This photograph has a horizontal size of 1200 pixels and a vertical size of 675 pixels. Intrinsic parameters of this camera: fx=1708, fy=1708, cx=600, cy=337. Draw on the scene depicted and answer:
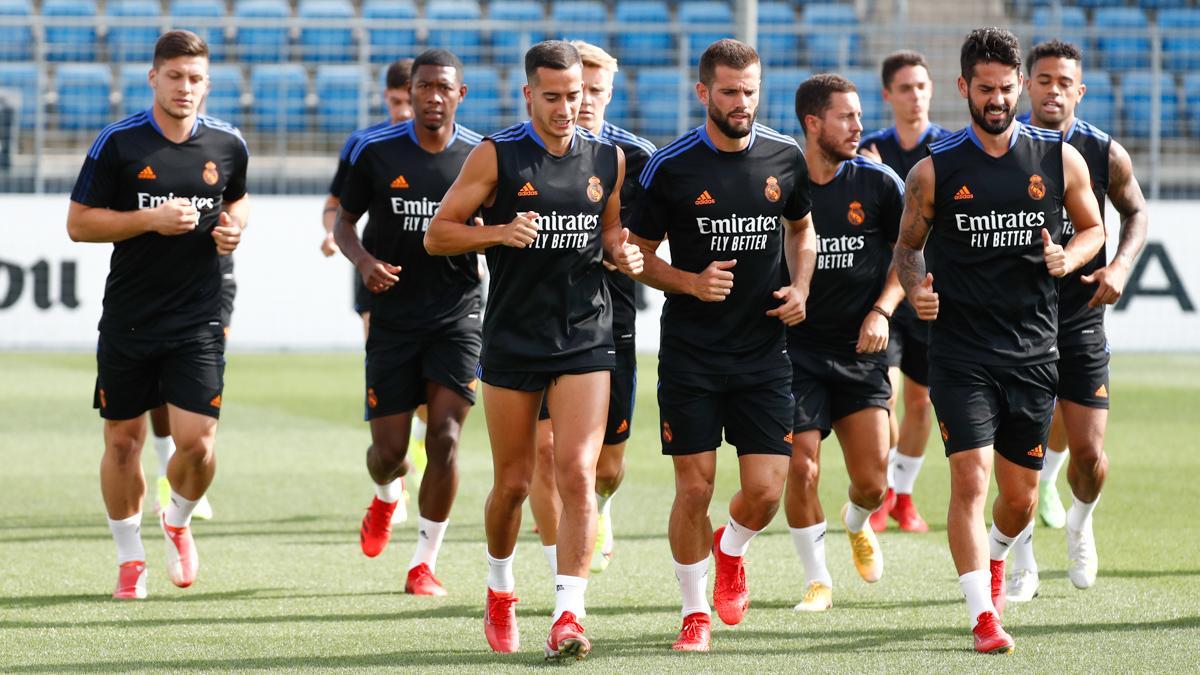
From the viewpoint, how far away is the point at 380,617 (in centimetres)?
666

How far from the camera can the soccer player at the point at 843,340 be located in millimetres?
7105

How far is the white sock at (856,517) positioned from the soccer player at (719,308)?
1152 millimetres

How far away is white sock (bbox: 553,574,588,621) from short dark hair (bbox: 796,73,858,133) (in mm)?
2277

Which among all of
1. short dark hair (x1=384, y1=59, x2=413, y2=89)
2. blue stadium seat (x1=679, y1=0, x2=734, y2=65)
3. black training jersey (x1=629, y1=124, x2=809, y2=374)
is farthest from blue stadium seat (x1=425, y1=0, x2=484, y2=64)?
black training jersey (x1=629, y1=124, x2=809, y2=374)

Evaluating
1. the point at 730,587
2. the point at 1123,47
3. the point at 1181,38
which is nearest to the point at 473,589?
the point at 730,587

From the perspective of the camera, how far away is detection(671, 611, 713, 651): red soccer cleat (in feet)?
19.6

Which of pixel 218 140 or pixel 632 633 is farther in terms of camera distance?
pixel 218 140

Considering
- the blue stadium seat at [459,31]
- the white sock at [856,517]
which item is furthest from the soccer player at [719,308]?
the blue stadium seat at [459,31]

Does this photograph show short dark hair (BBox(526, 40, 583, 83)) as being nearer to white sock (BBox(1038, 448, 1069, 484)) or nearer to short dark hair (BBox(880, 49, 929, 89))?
short dark hair (BBox(880, 49, 929, 89))

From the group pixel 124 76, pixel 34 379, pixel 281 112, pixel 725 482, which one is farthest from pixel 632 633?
pixel 124 76

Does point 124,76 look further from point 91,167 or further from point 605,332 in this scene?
point 605,332

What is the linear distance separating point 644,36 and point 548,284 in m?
16.4

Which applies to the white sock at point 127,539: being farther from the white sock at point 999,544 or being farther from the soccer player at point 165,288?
the white sock at point 999,544

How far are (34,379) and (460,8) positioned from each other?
881 centimetres
